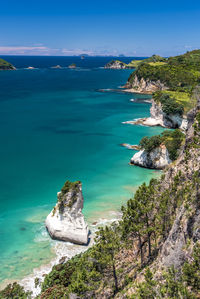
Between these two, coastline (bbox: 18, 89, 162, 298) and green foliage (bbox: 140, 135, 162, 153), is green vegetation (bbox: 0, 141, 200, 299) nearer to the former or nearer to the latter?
coastline (bbox: 18, 89, 162, 298)

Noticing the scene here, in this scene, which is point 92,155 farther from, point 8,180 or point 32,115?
point 32,115

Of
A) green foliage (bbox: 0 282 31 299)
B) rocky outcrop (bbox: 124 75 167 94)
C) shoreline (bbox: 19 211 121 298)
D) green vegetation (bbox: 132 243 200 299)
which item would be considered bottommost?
shoreline (bbox: 19 211 121 298)

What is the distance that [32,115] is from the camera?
83.0 metres

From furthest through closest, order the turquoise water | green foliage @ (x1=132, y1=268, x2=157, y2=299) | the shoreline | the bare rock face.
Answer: the turquoise water → the bare rock face → the shoreline → green foliage @ (x1=132, y1=268, x2=157, y2=299)

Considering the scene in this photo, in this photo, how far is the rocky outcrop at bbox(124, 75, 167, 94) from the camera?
117m

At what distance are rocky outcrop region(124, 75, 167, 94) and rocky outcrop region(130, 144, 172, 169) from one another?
76.0 meters

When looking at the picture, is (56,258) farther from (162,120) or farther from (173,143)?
(162,120)

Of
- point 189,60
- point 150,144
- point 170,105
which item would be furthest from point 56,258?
point 189,60

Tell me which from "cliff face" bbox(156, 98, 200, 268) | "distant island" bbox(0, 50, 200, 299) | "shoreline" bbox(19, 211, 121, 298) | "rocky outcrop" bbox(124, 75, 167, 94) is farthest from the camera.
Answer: "rocky outcrop" bbox(124, 75, 167, 94)

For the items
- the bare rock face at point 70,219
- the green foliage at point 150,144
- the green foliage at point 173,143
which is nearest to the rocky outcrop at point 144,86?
the green foliage at point 173,143

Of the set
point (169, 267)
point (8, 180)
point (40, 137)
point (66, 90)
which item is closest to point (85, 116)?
point (40, 137)

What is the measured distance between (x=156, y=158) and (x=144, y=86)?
85618 millimetres

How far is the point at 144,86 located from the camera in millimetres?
123188

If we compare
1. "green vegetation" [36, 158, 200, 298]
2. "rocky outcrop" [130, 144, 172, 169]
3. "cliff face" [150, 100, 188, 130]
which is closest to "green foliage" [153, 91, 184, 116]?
"cliff face" [150, 100, 188, 130]
